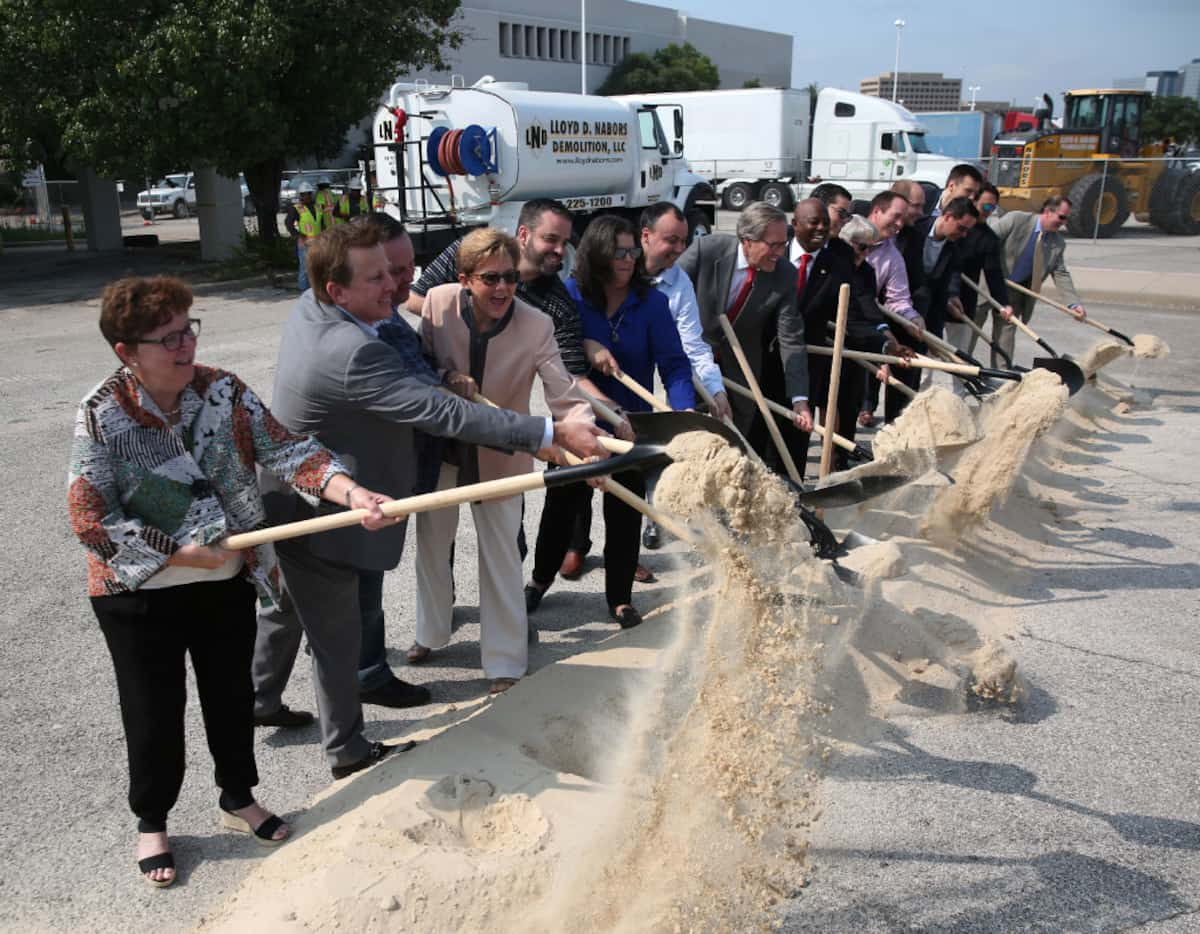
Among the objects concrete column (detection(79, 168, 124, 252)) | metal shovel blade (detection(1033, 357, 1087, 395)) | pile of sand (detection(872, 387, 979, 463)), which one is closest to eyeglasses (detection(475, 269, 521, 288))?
pile of sand (detection(872, 387, 979, 463))

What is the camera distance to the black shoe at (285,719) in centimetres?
362

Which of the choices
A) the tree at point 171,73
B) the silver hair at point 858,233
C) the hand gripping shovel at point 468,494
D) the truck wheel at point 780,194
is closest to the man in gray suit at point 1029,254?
the silver hair at point 858,233

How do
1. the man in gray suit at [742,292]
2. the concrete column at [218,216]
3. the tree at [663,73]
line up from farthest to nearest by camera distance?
the tree at [663,73] → the concrete column at [218,216] → the man in gray suit at [742,292]

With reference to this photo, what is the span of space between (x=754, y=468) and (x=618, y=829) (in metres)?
1.22

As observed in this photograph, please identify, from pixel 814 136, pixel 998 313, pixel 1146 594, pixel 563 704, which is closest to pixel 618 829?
pixel 563 704

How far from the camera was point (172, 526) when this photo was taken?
2.71 meters

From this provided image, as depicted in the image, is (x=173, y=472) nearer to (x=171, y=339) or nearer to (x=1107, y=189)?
(x=171, y=339)

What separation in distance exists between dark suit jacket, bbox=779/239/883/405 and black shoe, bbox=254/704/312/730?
3.00 meters

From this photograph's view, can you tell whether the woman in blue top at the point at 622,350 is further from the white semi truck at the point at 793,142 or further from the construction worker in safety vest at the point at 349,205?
the white semi truck at the point at 793,142

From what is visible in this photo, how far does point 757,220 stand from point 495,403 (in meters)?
1.84

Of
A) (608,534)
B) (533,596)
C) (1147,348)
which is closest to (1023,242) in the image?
(1147,348)

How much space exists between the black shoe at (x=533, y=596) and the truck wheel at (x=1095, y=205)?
21.0 m

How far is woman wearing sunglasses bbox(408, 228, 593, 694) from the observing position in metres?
3.77

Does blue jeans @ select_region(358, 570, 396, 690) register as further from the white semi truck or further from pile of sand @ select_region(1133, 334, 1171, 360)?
the white semi truck
